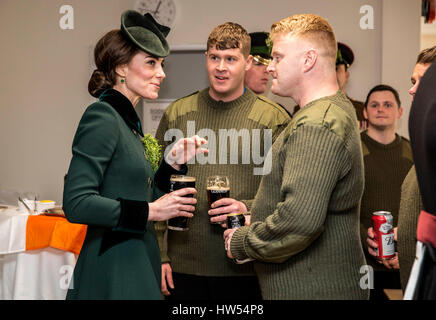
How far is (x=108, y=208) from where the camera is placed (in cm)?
150

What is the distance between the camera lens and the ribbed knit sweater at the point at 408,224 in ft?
5.35

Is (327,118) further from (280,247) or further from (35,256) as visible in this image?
(35,256)

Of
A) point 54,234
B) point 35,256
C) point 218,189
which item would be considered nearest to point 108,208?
point 218,189

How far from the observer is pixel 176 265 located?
2.27 m

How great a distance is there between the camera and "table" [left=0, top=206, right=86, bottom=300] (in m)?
3.01

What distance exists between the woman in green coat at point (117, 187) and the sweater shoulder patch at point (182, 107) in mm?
589

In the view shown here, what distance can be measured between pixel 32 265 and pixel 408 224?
2.45 meters

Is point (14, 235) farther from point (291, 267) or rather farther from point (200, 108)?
point (291, 267)

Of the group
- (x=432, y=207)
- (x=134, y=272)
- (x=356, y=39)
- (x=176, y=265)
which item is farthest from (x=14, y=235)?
(x=356, y=39)

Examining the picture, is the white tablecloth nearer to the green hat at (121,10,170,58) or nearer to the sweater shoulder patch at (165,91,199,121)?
the sweater shoulder patch at (165,91,199,121)

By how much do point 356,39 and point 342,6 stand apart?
337mm

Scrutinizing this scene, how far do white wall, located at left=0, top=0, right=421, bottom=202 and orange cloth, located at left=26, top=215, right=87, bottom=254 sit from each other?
1632mm

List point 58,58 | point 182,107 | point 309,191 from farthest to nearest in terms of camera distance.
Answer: point 58,58 < point 182,107 < point 309,191

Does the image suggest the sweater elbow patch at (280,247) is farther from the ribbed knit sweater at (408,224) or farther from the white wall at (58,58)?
the white wall at (58,58)
